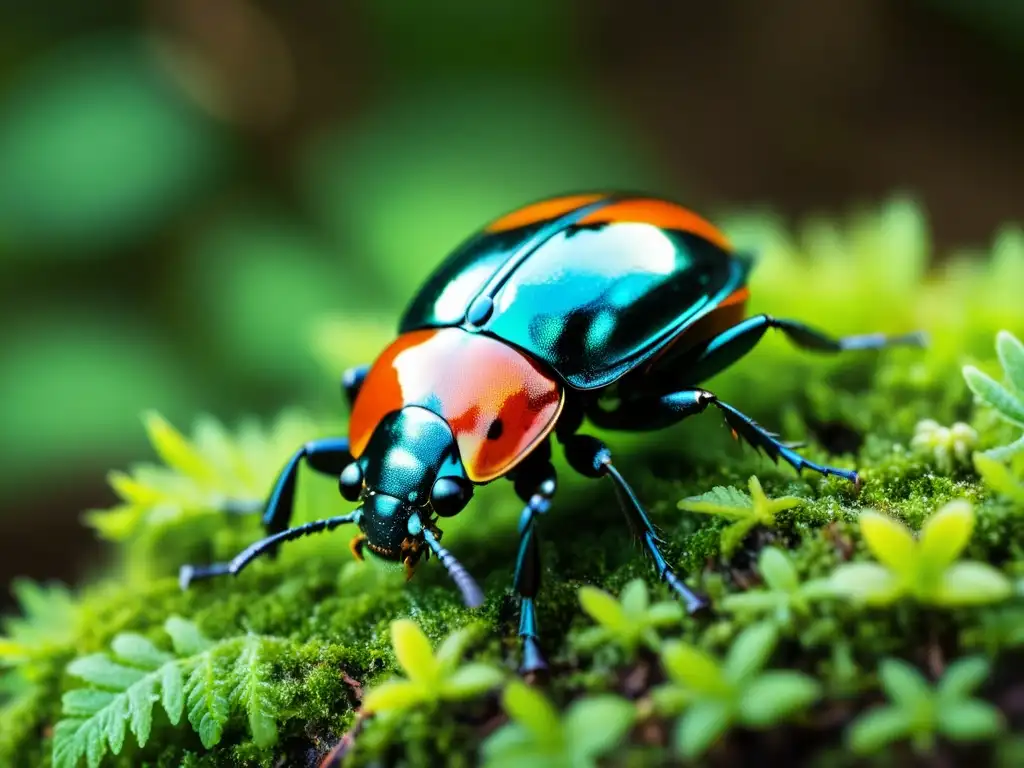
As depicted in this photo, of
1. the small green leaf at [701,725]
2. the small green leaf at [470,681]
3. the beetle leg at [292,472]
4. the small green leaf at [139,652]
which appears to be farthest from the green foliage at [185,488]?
the small green leaf at [701,725]

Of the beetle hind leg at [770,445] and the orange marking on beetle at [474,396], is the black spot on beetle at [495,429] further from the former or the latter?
the beetle hind leg at [770,445]

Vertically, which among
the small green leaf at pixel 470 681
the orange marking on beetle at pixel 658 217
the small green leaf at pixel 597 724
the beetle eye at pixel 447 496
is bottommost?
the small green leaf at pixel 597 724

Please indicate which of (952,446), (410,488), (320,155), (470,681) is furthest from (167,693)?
(320,155)

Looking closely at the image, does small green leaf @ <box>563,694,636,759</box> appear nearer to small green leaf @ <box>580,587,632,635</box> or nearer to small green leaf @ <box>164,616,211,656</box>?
small green leaf @ <box>580,587,632,635</box>

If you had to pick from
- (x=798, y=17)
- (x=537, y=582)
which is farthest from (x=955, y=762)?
(x=798, y=17)

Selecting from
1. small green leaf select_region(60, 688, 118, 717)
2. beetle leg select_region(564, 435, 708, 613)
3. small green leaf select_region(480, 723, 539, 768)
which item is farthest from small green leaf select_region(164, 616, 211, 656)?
beetle leg select_region(564, 435, 708, 613)

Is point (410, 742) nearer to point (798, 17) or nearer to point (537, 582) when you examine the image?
point (537, 582)

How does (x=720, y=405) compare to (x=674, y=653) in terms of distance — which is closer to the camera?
(x=674, y=653)
